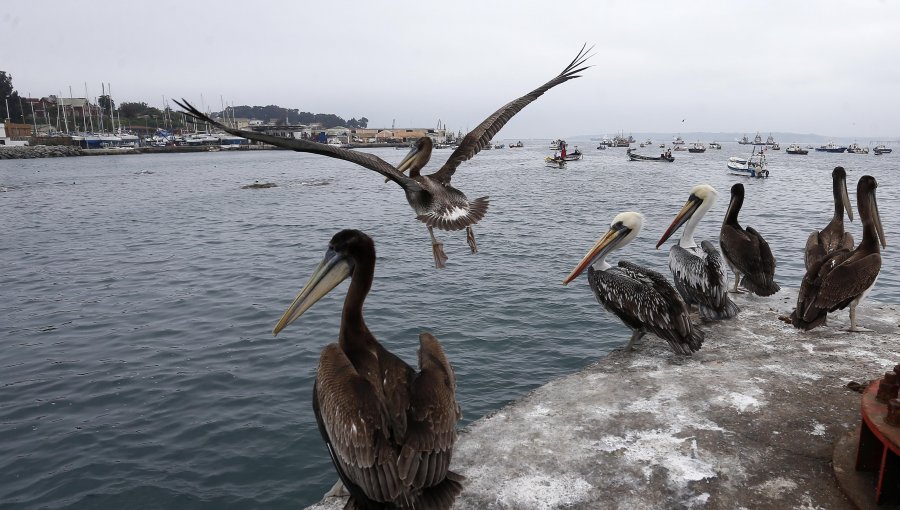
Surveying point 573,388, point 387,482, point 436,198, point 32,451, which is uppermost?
→ point 436,198

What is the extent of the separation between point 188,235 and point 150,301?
8550 mm

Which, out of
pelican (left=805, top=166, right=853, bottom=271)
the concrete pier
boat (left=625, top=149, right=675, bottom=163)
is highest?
boat (left=625, top=149, right=675, bottom=163)

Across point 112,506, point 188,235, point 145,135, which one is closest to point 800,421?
point 112,506

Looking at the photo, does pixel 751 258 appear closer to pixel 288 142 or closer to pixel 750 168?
pixel 288 142

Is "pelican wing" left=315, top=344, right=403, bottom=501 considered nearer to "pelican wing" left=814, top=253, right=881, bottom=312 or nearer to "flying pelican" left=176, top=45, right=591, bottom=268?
"flying pelican" left=176, top=45, right=591, bottom=268

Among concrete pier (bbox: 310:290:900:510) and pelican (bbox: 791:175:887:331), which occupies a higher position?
pelican (bbox: 791:175:887:331)

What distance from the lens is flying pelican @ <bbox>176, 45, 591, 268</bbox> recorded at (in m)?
5.51

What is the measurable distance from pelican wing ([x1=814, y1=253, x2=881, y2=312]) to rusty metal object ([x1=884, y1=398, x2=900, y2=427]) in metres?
Result: 2.82

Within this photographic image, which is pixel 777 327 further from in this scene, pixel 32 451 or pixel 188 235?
pixel 188 235

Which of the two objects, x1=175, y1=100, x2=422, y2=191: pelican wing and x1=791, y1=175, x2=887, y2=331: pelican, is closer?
x1=175, y1=100, x2=422, y2=191: pelican wing

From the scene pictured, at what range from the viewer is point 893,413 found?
275cm

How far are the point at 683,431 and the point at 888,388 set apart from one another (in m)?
1.23

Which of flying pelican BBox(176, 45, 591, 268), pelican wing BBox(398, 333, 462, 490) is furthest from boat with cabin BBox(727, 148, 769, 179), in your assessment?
pelican wing BBox(398, 333, 462, 490)

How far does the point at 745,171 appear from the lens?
44.3 metres
